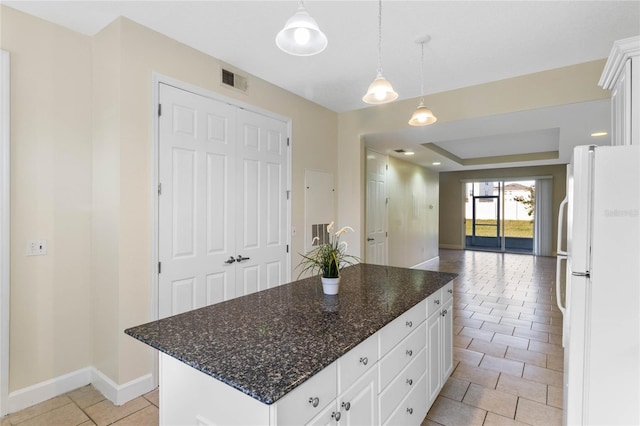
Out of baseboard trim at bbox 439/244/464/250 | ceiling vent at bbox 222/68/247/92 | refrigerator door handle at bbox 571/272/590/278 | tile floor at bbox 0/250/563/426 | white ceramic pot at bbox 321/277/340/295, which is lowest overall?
tile floor at bbox 0/250/563/426

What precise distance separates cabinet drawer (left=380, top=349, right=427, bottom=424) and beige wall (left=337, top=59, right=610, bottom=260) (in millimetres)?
2534

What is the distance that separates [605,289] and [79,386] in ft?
11.6

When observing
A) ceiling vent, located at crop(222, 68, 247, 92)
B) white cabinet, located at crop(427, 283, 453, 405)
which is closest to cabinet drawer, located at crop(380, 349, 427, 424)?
white cabinet, located at crop(427, 283, 453, 405)

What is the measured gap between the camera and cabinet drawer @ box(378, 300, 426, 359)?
158 cm

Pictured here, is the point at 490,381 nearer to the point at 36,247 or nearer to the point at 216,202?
the point at 216,202

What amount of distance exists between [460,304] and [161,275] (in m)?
4.05

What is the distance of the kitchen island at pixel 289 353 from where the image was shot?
41.8 inches

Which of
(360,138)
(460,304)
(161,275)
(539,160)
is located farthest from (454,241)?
(161,275)

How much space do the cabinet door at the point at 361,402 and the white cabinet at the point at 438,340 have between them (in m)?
0.76

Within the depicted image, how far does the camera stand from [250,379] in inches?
40.4

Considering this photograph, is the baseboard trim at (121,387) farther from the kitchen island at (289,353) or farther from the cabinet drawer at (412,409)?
the cabinet drawer at (412,409)

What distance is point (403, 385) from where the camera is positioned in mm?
1762

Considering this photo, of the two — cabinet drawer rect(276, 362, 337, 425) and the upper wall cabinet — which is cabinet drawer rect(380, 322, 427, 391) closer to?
cabinet drawer rect(276, 362, 337, 425)

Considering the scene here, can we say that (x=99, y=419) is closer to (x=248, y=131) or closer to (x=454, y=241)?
(x=248, y=131)
